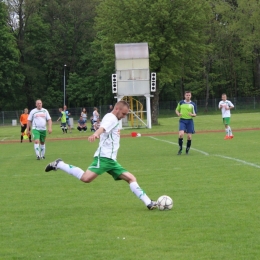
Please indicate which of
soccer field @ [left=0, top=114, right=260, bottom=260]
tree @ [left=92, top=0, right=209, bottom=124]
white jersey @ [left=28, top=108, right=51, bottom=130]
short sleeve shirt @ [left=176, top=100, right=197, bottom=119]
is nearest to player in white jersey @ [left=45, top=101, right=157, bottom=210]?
soccer field @ [left=0, top=114, right=260, bottom=260]

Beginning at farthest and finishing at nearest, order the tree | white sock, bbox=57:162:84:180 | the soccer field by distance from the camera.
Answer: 1. the tree
2. white sock, bbox=57:162:84:180
3. the soccer field

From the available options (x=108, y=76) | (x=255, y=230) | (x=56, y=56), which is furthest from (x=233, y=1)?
(x=255, y=230)

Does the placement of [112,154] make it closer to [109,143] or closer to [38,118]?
[109,143]

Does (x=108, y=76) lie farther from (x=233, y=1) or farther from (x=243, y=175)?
(x=243, y=175)

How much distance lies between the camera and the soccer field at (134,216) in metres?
6.53

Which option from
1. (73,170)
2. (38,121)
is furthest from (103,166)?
(38,121)

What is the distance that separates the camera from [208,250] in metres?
6.39

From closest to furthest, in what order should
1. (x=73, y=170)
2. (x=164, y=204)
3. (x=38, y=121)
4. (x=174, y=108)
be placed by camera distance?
1. (x=164, y=204)
2. (x=73, y=170)
3. (x=38, y=121)
4. (x=174, y=108)

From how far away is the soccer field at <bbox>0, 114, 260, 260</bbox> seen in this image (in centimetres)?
653

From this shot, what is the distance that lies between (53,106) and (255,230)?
7963 centimetres

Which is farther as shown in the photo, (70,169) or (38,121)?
(38,121)

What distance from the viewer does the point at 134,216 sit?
8461 mm

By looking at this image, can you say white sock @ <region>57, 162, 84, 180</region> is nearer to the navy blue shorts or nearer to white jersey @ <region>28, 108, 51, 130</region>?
the navy blue shorts

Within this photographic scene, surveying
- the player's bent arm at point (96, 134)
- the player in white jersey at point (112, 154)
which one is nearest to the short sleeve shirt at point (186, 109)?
the player in white jersey at point (112, 154)
